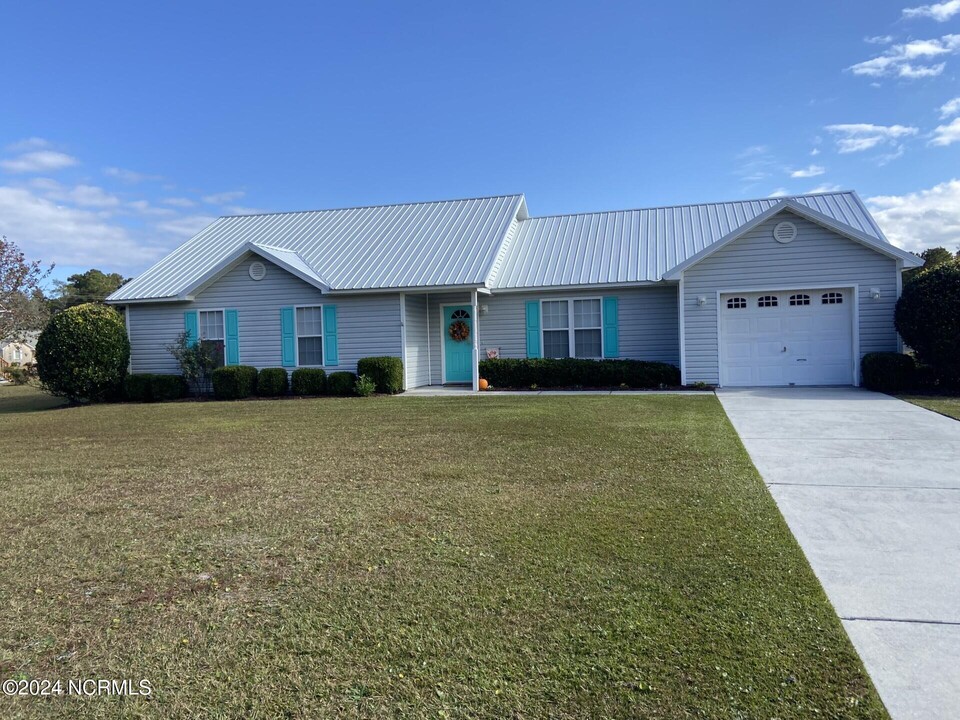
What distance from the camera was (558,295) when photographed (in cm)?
1816

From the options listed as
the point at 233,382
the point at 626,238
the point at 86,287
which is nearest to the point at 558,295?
the point at 626,238

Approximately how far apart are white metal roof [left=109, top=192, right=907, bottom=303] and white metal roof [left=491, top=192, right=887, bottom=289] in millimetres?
31

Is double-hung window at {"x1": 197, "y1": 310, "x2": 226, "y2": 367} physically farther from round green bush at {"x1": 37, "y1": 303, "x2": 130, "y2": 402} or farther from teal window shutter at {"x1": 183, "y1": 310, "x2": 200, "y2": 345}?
round green bush at {"x1": 37, "y1": 303, "x2": 130, "y2": 402}

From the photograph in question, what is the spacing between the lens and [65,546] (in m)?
4.98

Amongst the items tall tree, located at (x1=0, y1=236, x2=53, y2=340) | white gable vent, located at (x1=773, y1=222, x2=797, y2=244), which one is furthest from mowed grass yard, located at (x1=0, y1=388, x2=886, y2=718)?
tall tree, located at (x1=0, y1=236, x2=53, y2=340)

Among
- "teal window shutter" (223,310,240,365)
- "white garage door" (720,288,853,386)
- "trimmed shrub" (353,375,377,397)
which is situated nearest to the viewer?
"white garage door" (720,288,853,386)

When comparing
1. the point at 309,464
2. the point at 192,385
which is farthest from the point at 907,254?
the point at 192,385

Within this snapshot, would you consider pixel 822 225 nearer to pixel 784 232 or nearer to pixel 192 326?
pixel 784 232

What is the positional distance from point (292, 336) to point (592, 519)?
14.0 m

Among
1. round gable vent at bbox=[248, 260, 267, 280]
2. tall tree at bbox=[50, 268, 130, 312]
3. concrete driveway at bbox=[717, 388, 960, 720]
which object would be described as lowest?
concrete driveway at bbox=[717, 388, 960, 720]

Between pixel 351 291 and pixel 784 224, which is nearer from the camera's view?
pixel 784 224

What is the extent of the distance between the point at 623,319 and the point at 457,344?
4.57 meters

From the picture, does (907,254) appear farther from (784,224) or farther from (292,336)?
(292,336)

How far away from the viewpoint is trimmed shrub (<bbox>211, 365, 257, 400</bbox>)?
17.1 metres
